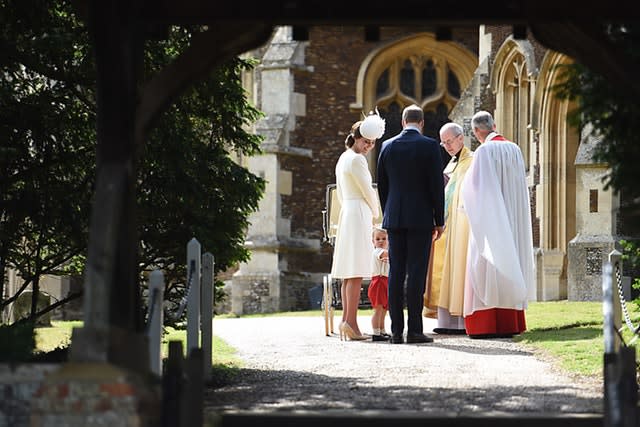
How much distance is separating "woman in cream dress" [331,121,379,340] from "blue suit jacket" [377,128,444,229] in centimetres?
78

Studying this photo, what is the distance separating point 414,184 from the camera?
13867 mm

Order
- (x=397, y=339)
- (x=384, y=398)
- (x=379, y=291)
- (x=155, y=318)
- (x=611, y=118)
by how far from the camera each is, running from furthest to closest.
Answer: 1. (x=379, y=291)
2. (x=397, y=339)
3. (x=384, y=398)
4. (x=155, y=318)
5. (x=611, y=118)

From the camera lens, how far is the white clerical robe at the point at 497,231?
47.6 ft

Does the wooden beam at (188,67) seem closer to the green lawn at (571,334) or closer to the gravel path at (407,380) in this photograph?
the gravel path at (407,380)

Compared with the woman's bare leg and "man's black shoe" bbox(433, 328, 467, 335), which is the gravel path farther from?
"man's black shoe" bbox(433, 328, 467, 335)

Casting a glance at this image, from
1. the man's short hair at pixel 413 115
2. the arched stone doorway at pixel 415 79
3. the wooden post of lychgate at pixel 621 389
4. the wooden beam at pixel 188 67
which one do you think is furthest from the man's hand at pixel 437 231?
the arched stone doorway at pixel 415 79

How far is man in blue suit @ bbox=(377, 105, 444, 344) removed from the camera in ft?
45.0

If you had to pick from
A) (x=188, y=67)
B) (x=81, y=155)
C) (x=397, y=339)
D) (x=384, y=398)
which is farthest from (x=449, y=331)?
(x=188, y=67)

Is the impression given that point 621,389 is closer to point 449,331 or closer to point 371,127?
point 371,127

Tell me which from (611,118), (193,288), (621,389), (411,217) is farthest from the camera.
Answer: (411,217)

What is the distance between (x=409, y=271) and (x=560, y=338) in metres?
1.91

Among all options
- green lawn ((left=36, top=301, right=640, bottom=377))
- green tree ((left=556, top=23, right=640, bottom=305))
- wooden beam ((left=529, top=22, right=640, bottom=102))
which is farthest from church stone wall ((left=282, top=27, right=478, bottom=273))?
wooden beam ((left=529, top=22, right=640, bottom=102))

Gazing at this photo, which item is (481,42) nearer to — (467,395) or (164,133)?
(164,133)

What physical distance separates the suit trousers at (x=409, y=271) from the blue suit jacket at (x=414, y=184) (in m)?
0.12
